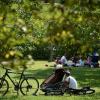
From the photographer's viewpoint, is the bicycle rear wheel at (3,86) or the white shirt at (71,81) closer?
the bicycle rear wheel at (3,86)

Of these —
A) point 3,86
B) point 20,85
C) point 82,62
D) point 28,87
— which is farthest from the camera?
point 82,62

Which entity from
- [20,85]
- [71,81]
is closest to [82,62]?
[71,81]

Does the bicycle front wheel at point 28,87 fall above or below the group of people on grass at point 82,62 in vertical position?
below

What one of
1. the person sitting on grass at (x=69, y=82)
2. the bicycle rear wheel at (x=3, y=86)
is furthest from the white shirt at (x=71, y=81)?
the bicycle rear wheel at (x=3, y=86)

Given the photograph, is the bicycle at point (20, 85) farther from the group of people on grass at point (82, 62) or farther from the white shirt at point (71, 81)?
the group of people on grass at point (82, 62)

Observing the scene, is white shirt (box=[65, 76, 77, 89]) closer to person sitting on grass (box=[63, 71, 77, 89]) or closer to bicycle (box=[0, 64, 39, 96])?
person sitting on grass (box=[63, 71, 77, 89])

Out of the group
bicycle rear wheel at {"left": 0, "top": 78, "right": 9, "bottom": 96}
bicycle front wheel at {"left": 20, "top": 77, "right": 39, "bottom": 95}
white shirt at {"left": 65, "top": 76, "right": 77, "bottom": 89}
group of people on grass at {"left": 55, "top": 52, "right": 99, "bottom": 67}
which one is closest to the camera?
bicycle rear wheel at {"left": 0, "top": 78, "right": 9, "bottom": 96}

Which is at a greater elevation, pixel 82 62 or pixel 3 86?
pixel 82 62

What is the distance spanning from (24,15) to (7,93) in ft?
26.8

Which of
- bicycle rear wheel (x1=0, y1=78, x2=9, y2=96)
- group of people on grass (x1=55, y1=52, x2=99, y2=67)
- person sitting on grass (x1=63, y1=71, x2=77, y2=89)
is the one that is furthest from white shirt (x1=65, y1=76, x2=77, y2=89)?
group of people on grass (x1=55, y1=52, x2=99, y2=67)

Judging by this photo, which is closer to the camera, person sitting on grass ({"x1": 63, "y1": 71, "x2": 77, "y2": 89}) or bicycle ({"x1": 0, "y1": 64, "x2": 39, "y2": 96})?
bicycle ({"x1": 0, "y1": 64, "x2": 39, "y2": 96})

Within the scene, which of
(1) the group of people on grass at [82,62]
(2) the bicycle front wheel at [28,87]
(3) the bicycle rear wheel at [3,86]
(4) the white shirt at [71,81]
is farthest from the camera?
(1) the group of people on grass at [82,62]

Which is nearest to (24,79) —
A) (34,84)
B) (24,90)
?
(24,90)

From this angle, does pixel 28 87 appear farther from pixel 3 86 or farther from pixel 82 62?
pixel 82 62
